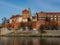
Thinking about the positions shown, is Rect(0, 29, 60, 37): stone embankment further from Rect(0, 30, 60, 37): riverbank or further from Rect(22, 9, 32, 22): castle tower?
Rect(22, 9, 32, 22): castle tower

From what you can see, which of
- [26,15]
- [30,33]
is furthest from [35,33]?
[26,15]

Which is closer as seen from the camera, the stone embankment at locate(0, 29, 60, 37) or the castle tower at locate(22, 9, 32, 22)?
the stone embankment at locate(0, 29, 60, 37)

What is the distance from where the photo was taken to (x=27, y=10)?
80188 millimetres

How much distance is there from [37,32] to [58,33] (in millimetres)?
5572

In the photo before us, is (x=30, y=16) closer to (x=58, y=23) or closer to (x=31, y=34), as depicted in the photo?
(x=58, y=23)

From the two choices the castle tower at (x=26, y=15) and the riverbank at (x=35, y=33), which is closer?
the riverbank at (x=35, y=33)

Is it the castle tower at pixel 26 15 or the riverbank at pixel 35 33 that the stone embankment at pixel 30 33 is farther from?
the castle tower at pixel 26 15

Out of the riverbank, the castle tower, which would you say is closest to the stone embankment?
the riverbank

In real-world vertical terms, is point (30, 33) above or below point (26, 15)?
below

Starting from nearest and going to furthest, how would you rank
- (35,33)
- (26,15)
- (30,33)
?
1. (35,33)
2. (30,33)
3. (26,15)

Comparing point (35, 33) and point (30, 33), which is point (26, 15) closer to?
point (30, 33)

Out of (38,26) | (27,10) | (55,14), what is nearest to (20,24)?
(38,26)

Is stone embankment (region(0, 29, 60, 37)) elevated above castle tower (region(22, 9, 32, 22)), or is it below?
below

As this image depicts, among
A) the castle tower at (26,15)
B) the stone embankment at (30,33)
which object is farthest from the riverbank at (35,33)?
the castle tower at (26,15)
